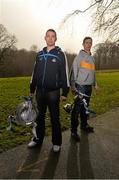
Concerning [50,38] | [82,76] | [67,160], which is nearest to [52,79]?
[50,38]

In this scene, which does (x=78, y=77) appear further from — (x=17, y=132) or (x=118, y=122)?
(x=118, y=122)

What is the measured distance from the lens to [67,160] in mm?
6523

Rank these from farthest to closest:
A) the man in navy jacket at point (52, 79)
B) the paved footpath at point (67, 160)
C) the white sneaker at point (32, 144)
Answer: the white sneaker at point (32, 144), the man in navy jacket at point (52, 79), the paved footpath at point (67, 160)

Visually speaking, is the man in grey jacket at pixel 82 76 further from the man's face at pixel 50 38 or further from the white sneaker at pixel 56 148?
the man's face at pixel 50 38

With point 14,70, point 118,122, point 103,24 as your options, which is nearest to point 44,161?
point 118,122

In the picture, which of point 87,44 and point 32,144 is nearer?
point 32,144

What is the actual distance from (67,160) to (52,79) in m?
1.39

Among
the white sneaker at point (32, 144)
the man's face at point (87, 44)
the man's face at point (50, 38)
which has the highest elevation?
the man's face at point (50, 38)

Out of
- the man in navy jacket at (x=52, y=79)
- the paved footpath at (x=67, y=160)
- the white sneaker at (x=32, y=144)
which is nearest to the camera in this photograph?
the paved footpath at (x=67, y=160)

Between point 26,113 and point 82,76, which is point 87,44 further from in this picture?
point 26,113

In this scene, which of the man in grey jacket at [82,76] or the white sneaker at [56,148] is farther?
the man in grey jacket at [82,76]

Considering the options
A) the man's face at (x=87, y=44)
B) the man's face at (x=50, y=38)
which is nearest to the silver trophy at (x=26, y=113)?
the man's face at (x=50, y=38)

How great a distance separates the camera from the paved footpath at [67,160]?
5.85 meters

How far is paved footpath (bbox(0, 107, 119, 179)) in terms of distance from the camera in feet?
19.2
